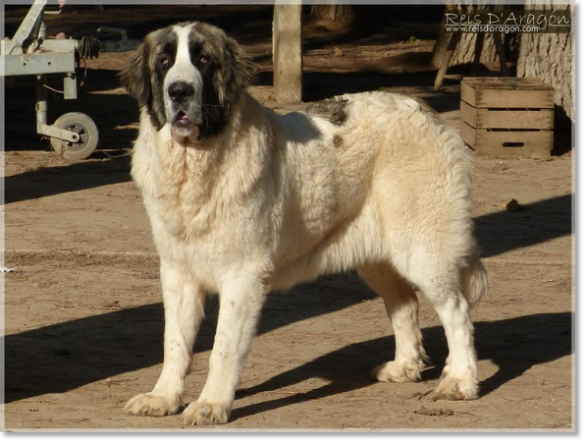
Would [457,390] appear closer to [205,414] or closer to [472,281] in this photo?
[472,281]

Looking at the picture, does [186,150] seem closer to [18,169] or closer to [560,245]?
[560,245]

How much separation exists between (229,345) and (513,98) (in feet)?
26.9

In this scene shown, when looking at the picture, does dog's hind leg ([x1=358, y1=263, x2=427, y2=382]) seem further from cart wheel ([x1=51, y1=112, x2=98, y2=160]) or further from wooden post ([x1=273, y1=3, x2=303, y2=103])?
wooden post ([x1=273, y1=3, x2=303, y2=103])

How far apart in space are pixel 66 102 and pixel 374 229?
10.5 m

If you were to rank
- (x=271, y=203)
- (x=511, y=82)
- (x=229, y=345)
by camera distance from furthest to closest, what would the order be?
(x=511, y=82) → (x=271, y=203) → (x=229, y=345)

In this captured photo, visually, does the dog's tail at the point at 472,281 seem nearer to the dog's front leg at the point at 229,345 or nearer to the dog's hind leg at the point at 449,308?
the dog's hind leg at the point at 449,308

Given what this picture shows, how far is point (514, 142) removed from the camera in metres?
13.4

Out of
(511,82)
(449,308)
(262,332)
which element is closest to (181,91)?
(449,308)

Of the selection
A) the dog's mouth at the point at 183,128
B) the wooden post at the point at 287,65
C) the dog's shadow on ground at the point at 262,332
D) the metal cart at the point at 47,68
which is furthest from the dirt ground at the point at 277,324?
the wooden post at the point at 287,65

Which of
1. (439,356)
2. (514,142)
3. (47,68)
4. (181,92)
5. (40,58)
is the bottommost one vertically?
(439,356)

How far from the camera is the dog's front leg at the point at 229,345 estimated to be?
571 cm

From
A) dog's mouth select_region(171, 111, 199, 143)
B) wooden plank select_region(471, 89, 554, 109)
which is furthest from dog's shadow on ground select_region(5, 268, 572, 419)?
wooden plank select_region(471, 89, 554, 109)

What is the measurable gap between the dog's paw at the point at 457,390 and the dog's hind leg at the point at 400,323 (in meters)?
0.39

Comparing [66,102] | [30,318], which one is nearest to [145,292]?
[30,318]
